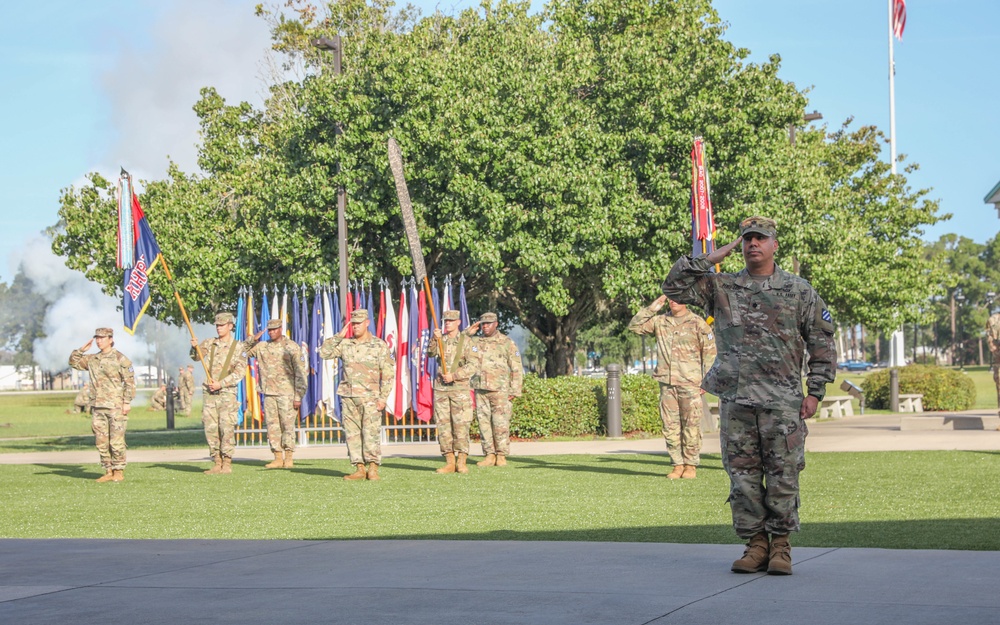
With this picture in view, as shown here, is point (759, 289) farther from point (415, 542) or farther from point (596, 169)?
point (596, 169)

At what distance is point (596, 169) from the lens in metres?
27.5

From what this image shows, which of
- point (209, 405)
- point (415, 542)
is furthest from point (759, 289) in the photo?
point (209, 405)

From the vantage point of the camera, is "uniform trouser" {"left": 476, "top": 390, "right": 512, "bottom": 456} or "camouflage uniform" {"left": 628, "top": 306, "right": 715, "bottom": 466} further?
"uniform trouser" {"left": 476, "top": 390, "right": 512, "bottom": 456}

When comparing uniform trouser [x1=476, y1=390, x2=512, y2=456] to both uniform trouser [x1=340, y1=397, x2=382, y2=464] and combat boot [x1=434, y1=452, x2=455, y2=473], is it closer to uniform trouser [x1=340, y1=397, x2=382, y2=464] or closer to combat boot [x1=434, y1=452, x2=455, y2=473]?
combat boot [x1=434, y1=452, x2=455, y2=473]

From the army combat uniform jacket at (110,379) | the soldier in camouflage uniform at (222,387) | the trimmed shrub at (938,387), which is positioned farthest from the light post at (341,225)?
the trimmed shrub at (938,387)

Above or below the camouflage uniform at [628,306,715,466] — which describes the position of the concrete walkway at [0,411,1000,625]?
below

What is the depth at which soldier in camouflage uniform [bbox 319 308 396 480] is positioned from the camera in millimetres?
15758

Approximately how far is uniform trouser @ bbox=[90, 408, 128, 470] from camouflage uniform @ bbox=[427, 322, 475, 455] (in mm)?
4262

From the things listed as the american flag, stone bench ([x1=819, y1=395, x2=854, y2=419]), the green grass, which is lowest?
the green grass

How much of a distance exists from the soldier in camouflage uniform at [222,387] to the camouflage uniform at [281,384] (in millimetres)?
489

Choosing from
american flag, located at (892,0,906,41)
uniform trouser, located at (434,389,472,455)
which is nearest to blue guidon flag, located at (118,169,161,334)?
uniform trouser, located at (434,389,472,455)

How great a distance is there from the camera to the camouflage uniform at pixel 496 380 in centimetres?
1734

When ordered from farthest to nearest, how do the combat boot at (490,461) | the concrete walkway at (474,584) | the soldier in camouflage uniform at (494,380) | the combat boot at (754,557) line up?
the combat boot at (490,461) < the soldier in camouflage uniform at (494,380) < the combat boot at (754,557) < the concrete walkway at (474,584)

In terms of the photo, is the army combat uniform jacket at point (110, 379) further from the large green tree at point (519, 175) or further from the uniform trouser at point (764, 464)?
the uniform trouser at point (764, 464)
